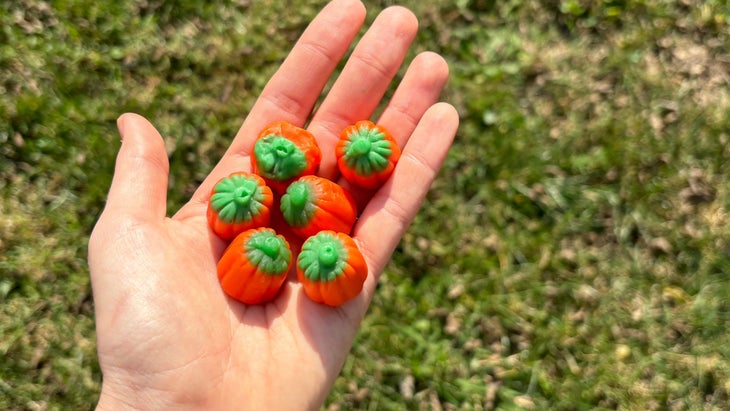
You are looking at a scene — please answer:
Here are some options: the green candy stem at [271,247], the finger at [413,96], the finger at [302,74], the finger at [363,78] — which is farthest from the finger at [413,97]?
the green candy stem at [271,247]

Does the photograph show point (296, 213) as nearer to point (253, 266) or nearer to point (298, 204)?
point (298, 204)

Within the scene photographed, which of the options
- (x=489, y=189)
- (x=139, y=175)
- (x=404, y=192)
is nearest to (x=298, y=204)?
(x=404, y=192)

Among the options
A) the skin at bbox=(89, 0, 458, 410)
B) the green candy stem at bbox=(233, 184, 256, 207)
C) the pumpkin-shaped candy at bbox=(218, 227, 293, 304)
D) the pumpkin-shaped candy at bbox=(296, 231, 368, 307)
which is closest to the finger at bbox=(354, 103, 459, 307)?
the skin at bbox=(89, 0, 458, 410)

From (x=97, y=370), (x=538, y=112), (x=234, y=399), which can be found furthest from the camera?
(x=538, y=112)

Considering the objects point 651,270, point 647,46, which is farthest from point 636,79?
point 651,270

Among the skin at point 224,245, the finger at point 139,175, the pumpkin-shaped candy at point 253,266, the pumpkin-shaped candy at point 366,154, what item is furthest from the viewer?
the pumpkin-shaped candy at point 366,154

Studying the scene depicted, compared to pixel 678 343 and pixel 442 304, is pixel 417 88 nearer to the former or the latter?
pixel 442 304

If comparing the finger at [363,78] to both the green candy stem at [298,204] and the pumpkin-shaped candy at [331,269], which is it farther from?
the pumpkin-shaped candy at [331,269]

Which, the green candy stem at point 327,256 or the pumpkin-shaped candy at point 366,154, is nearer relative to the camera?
the green candy stem at point 327,256
